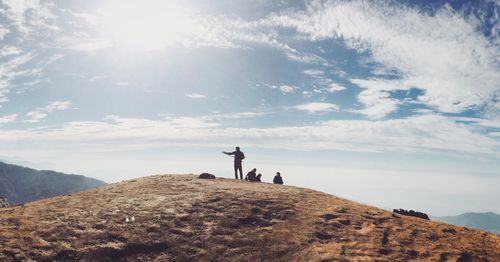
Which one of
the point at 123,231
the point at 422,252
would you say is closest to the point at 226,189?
the point at 123,231

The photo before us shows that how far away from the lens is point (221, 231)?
64.6 ft

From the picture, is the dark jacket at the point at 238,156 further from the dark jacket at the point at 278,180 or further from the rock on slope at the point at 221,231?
the rock on slope at the point at 221,231

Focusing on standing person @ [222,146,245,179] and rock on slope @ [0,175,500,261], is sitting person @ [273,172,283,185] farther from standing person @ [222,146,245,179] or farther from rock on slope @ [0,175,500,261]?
rock on slope @ [0,175,500,261]

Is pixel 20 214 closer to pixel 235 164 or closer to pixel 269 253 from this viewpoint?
pixel 269 253

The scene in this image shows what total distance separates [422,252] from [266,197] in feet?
35.3

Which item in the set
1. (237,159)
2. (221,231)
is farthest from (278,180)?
(221,231)

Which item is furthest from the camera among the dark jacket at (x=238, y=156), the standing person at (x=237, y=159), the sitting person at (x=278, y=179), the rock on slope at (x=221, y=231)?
the dark jacket at (x=238, y=156)

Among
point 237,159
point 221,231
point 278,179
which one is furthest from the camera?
point 237,159

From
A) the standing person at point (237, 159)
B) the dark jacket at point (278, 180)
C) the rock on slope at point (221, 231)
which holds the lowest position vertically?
the rock on slope at point (221, 231)

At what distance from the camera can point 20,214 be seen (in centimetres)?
2067

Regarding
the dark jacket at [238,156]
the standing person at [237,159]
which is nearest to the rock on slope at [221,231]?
the standing person at [237,159]

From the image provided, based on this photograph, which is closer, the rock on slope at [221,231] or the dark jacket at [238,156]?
the rock on slope at [221,231]

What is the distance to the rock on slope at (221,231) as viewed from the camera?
1711 centimetres

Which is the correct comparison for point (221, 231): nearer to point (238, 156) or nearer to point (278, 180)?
point (278, 180)
